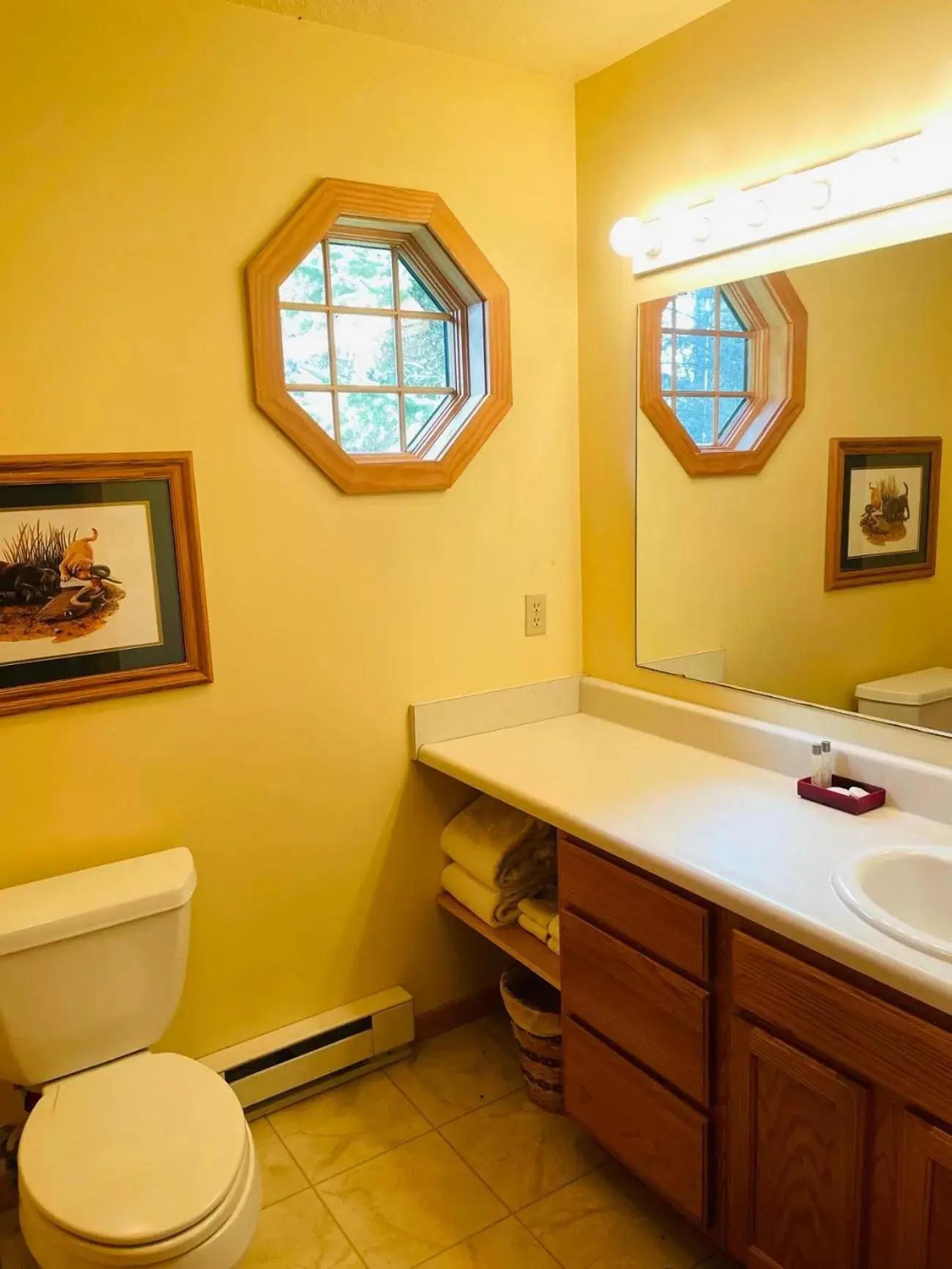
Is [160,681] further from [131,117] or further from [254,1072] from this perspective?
[131,117]

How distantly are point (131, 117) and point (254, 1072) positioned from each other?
6.67 ft

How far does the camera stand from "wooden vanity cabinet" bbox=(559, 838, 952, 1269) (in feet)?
3.98

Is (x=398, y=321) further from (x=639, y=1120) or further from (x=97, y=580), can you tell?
(x=639, y=1120)

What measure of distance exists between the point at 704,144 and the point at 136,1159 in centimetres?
220

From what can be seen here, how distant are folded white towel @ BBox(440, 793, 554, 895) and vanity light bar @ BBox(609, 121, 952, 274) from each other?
1335 mm

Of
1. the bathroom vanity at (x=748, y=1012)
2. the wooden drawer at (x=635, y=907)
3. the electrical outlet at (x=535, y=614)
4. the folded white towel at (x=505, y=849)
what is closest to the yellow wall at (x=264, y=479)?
the electrical outlet at (x=535, y=614)

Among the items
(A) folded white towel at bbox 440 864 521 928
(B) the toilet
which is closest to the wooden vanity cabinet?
(A) folded white towel at bbox 440 864 521 928

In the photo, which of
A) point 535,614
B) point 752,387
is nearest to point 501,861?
point 535,614

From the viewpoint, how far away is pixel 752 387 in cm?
194

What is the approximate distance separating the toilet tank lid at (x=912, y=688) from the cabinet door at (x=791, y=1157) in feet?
2.22

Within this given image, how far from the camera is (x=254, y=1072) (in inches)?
82.0

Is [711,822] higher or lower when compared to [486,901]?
higher

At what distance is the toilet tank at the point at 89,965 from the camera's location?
1604 mm

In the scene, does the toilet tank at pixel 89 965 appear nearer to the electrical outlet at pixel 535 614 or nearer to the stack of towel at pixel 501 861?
the stack of towel at pixel 501 861
